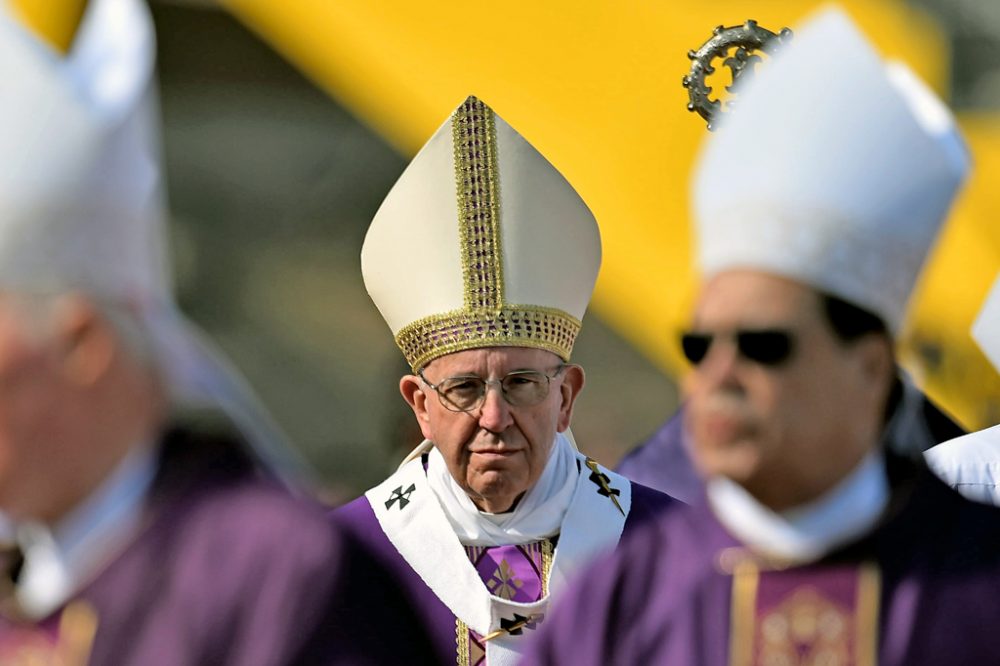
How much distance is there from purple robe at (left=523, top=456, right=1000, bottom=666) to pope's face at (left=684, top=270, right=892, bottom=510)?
0.48 ft

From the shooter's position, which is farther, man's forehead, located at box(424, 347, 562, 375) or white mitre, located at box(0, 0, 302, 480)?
man's forehead, located at box(424, 347, 562, 375)

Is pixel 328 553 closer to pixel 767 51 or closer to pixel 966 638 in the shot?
pixel 966 638

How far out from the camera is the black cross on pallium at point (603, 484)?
19.6ft

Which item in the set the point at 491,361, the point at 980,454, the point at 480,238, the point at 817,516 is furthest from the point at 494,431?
the point at 817,516

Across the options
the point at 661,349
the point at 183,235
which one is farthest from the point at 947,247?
the point at 183,235

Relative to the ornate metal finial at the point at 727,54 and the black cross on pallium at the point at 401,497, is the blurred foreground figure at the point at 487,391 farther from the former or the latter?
the ornate metal finial at the point at 727,54

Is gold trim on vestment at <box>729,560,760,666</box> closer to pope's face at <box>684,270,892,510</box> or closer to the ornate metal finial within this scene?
pope's face at <box>684,270,892,510</box>

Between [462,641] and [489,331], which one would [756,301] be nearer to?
[462,641]

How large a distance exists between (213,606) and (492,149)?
2.97 meters

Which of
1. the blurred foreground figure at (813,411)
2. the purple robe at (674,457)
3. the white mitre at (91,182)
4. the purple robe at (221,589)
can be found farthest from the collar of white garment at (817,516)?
the purple robe at (674,457)

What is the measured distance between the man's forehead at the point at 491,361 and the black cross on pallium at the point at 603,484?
0.31 metres

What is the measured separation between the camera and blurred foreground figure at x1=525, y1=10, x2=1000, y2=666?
3.48m

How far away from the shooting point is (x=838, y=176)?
359 centimetres

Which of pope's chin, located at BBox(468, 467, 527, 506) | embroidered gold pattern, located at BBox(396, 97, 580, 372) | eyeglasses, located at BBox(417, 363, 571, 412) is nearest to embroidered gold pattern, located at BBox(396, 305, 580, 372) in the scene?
embroidered gold pattern, located at BBox(396, 97, 580, 372)
